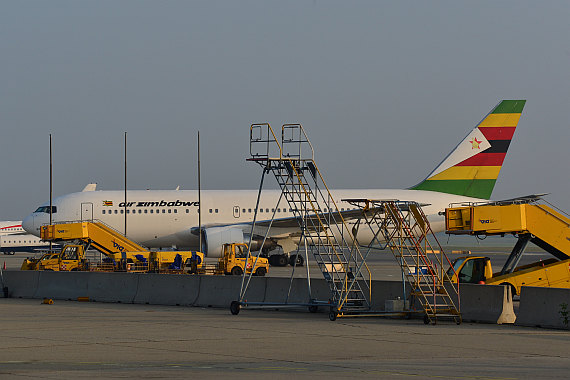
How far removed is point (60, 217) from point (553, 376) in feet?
142

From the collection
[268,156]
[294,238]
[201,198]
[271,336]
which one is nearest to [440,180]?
[294,238]

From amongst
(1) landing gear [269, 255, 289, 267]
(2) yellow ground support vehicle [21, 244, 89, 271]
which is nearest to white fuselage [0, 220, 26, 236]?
(1) landing gear [269, 255, 289, 267]

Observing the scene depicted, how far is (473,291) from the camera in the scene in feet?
66.7

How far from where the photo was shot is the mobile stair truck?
878 inches

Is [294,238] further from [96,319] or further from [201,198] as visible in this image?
[96,319]

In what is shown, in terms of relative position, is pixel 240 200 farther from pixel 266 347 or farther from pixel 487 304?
pixel 266 347

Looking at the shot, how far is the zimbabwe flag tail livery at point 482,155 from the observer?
5331 cm

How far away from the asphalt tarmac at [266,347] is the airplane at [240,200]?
30292mm

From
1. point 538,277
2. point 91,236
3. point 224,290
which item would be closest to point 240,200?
point 91,236

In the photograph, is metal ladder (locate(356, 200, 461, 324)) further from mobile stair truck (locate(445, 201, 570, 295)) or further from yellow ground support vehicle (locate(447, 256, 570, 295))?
yellow ground support vehicle (locate(447, 256, 570, 295))

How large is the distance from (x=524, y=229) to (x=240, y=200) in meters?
32.4

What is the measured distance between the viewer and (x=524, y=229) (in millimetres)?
22344

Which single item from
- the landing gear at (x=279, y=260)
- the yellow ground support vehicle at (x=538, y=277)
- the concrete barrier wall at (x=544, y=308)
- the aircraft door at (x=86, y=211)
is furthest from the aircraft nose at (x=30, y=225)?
the concrete barrier wall at (x=544, y=308)

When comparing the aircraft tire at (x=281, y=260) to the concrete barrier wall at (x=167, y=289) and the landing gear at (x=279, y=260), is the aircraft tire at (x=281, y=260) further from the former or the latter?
the concrete barrier wall at (x=167, y=289)
